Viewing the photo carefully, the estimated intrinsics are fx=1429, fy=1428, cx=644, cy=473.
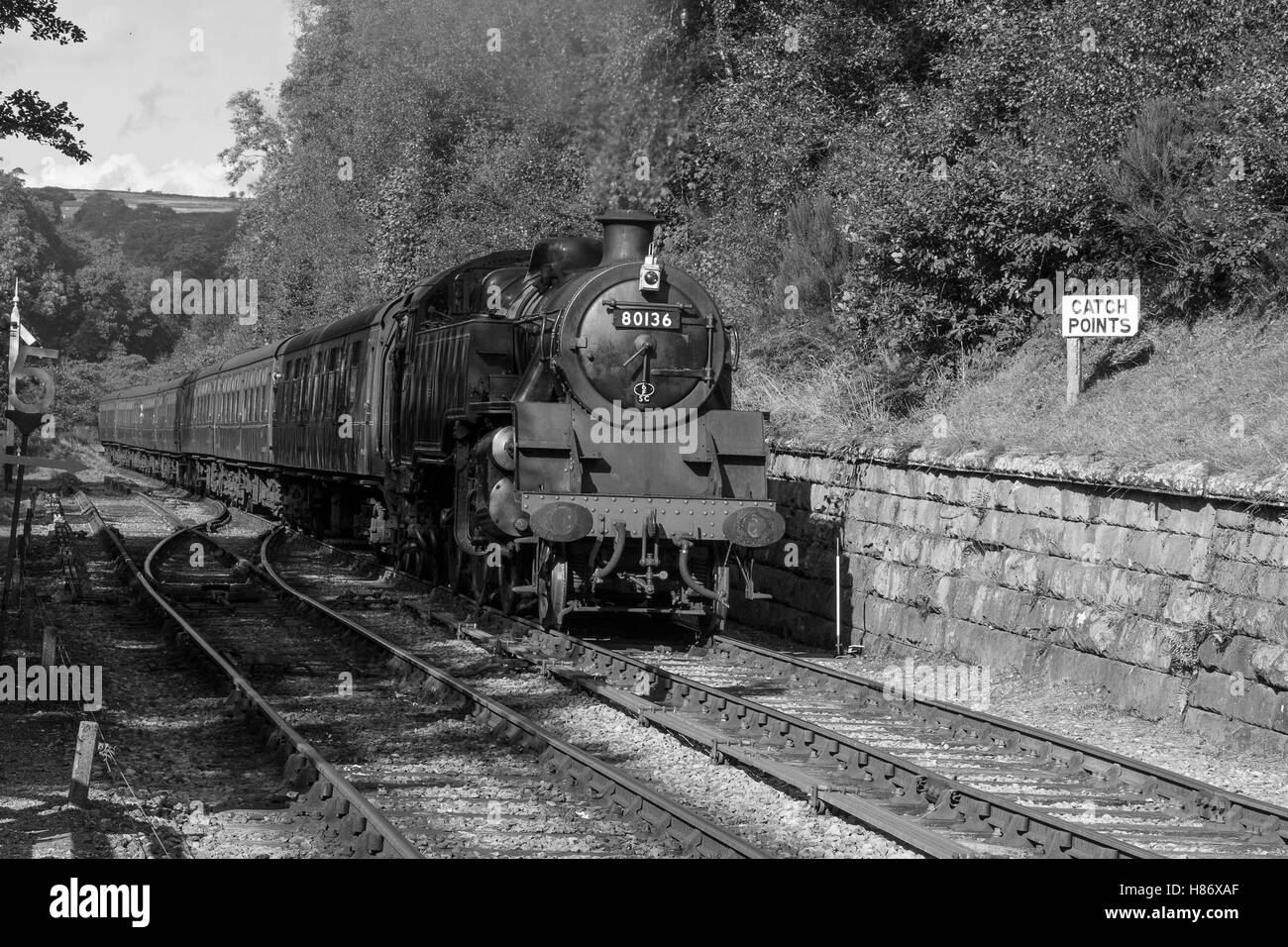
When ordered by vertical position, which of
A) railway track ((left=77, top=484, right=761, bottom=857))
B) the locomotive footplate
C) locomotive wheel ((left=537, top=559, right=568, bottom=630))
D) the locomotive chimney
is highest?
the locomotive chimney

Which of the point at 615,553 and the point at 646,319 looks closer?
the point at 615,553

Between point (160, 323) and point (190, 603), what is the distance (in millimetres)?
86141

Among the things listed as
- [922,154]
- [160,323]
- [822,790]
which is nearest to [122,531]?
[922,154]

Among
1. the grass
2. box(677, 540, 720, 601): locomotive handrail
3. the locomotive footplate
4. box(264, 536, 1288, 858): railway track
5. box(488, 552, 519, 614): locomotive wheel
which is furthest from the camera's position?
box(488, 552, 519, 614): locomotive wheel

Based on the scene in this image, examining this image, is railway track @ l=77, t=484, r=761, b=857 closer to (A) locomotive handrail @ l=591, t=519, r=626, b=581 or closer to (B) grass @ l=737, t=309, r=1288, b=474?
(A) locomotive handrail @ l=591, t=519, r=626, b=581

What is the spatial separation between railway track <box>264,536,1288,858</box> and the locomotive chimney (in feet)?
11.7

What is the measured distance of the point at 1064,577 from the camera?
35.9 ft

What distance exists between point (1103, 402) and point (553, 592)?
540 centimetres

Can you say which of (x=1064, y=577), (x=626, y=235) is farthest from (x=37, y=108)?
(x=1064, y=577)

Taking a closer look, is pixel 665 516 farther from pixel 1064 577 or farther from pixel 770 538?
pixel 1064 577

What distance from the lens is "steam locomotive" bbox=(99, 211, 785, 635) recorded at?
1237 centimetres

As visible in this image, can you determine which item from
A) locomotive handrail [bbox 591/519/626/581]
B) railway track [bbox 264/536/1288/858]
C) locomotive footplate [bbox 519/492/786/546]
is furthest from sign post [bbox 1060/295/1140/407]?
locomotive handrail [bbox 591/519/626/581]
